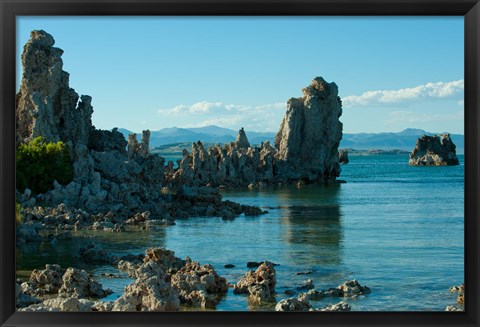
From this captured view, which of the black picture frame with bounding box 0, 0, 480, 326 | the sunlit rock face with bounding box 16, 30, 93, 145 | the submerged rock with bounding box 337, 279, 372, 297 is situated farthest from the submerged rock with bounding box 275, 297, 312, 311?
the sunlit rock face with bounding box 16, 30, 93, 145

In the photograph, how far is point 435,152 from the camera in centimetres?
7519

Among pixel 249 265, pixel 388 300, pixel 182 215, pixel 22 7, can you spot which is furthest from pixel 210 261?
pixel 22 7

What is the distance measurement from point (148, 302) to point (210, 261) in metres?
9.43

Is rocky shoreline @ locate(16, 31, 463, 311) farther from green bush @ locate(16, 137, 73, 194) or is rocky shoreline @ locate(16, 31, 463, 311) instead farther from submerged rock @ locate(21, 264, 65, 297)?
green bush @ locate(16, 137, 73, 194)

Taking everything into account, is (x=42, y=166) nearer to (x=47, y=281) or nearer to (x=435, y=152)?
(x=47, y=281)

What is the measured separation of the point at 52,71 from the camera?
87.5 feet

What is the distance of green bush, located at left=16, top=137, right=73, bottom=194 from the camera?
23016mm

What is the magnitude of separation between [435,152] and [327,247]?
59.3 meters

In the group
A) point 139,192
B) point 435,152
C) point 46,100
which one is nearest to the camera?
point 139,192

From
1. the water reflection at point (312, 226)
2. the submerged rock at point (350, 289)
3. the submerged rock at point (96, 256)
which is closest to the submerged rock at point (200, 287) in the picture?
the submerged rock at point (350, 289)

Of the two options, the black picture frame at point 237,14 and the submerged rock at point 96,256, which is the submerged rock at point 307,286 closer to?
the submerged rock at point 96,256

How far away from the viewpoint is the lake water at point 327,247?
12.4 metres

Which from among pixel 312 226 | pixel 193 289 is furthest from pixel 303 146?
pixel 193 289

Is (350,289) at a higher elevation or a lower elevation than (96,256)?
lower
